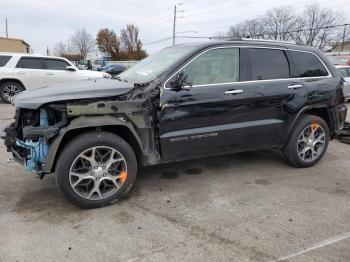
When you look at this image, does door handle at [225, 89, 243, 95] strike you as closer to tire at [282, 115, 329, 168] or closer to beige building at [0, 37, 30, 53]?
tire at [282, 115, 329, 168]

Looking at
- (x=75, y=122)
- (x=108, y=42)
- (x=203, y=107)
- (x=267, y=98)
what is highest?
(x=108, y=42)

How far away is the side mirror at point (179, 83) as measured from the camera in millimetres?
3691

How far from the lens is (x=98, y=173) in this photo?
138 inches

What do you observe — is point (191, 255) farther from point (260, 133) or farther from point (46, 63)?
point (46, 63)

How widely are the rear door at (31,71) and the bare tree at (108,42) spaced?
59.8 meters

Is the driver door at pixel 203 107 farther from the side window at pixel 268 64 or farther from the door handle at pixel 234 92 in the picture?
the side window at pixel 268 64

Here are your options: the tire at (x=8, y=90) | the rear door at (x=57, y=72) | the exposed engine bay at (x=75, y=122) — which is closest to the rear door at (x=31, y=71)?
the rear door at (x=57, y=72)

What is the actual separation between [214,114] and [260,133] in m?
0.81

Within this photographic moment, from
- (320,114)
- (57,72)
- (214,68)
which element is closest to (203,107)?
(214,68)

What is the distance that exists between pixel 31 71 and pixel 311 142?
383 inches

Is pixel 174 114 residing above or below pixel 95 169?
above

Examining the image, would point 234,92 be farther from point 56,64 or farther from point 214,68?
point 56,64

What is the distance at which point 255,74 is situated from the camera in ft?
13.9

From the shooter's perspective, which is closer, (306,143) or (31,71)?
(306,143)
